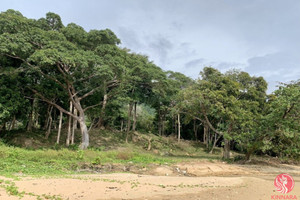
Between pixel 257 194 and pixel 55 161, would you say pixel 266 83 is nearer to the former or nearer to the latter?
pixel 257 194

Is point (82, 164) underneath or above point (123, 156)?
underneath

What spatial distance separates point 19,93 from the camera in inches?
698

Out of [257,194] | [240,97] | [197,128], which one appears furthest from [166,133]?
[257,194]

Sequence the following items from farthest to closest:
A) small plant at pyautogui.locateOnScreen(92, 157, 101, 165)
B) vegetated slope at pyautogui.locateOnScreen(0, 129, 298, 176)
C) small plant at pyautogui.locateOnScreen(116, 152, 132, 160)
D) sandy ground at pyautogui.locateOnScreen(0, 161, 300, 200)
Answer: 1. small plant at pyautogui.locateOnScreen(116, 152, 132, 160)
2. small plant at pyautogui.locateOnScreen(92, 157, 101, 165)
3. vegetated slope at pyautogui.locateOnScreen(0, 129, 298, 176)
4. sandy ground at pyautogui.locateOnScreen(0, 161, 300, 200)

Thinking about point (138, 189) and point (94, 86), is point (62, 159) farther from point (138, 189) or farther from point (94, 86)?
point (94, 86)

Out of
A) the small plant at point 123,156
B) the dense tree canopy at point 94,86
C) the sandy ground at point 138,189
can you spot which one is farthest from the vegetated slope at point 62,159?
the sandy ground at point 138,189

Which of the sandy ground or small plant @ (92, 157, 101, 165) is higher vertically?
small plant @ (92, 157, 101, 165)

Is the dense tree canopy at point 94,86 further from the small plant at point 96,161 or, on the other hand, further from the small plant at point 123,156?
the small plant at point 96,161

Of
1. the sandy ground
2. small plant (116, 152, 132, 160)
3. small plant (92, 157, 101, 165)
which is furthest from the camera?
small plant (116, 152, 132, 160)

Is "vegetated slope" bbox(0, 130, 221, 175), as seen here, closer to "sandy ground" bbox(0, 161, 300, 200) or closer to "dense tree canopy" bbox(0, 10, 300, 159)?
"dense tree canopy" bbox(0, 10, 300, 159)

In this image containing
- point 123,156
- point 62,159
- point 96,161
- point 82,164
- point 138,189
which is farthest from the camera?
point 123,156

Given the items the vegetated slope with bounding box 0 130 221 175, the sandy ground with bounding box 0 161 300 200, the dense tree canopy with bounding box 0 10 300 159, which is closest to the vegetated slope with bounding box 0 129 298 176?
the vegetated slope with bounding box 0 130 221 175

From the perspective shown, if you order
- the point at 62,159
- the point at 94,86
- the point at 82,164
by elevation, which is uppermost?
the point at 94,86

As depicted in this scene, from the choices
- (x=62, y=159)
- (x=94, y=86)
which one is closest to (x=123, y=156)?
(x=62, y=159)
